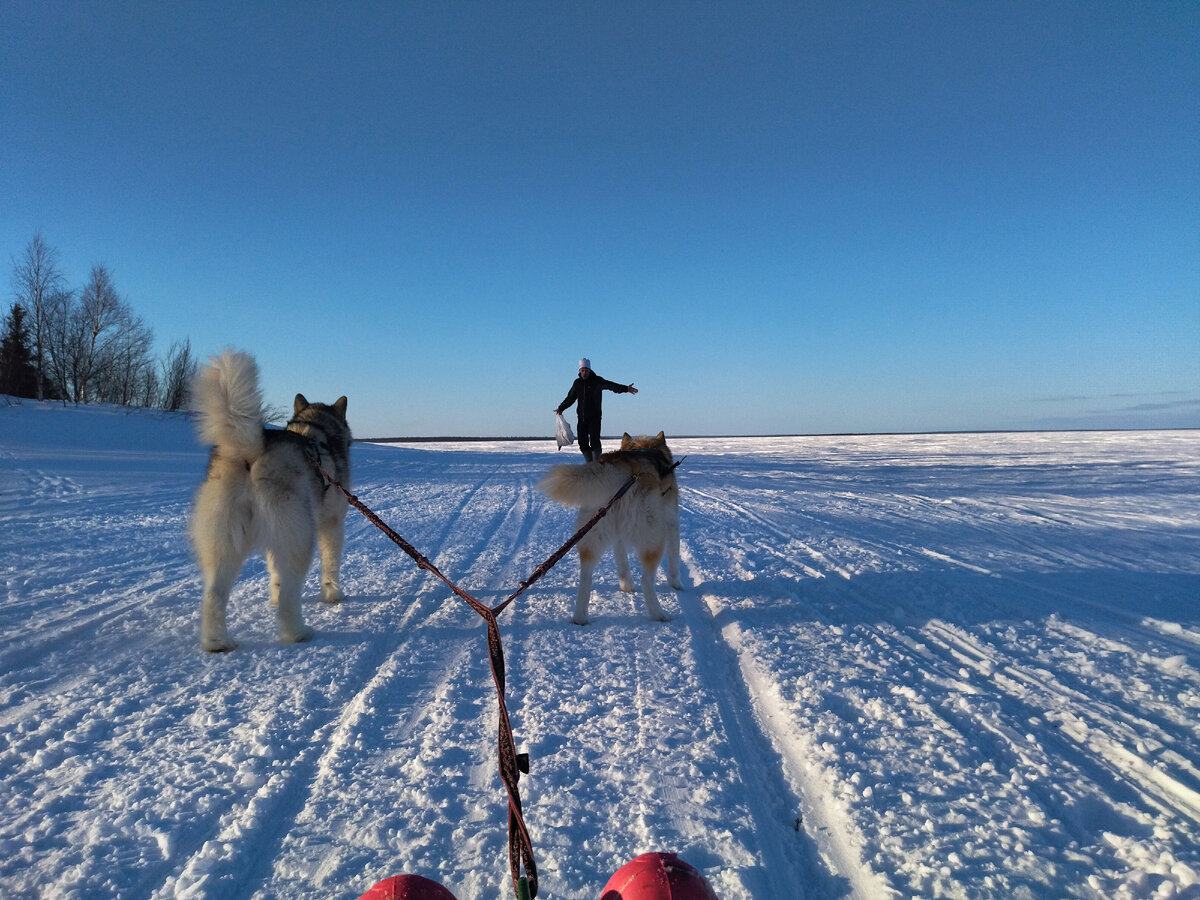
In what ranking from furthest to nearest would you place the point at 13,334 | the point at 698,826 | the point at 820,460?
the point at 13,334 → the point at 820,460 → the point at 698,826

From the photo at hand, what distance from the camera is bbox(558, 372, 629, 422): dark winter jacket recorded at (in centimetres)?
731

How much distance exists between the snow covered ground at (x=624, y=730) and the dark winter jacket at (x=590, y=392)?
6.27ft

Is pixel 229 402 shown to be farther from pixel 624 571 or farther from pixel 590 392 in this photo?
pixel 590 392

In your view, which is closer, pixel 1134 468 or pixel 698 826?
pixel 698 826

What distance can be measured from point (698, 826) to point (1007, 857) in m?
1.04

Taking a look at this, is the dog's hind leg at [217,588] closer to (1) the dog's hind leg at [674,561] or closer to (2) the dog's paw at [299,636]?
(2) the dog's paw at [299,636]

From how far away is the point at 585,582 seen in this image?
4.52 m

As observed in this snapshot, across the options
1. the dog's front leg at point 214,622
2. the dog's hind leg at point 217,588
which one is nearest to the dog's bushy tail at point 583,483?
the dog's hind leg at point 217,588

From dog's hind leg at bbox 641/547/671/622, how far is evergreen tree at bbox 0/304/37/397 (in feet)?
142

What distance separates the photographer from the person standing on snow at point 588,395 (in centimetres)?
730

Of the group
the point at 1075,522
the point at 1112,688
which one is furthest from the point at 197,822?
the point at 1075,522

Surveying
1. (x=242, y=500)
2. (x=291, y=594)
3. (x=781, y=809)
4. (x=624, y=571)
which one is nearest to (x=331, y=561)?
(x=291, y=594)

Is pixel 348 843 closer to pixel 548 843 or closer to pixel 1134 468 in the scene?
pixel 548 843

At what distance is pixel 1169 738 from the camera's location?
107 inches
